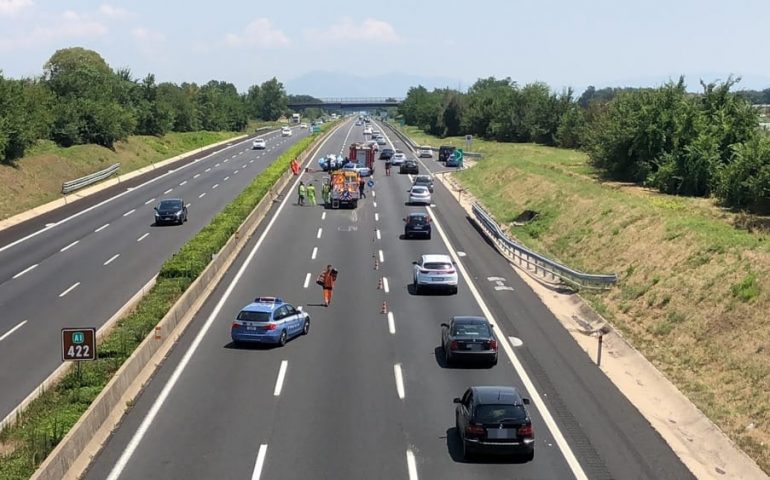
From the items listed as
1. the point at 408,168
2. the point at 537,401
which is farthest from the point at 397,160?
the point at 537,401

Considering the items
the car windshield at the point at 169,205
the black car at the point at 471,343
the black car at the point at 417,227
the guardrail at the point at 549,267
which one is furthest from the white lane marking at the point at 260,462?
the car windshield at the point at 169,205

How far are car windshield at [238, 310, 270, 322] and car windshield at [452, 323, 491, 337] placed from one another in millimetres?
5826

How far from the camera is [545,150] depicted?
352ft

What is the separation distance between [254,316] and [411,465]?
10040mm

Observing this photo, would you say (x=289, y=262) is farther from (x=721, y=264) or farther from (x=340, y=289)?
(x=721, y=264)

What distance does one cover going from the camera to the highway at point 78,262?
24.7 meters

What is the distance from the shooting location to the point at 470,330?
23578 mm

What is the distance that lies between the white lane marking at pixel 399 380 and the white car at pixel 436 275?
9358 millimetres

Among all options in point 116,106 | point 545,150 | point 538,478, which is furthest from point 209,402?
point 545,150

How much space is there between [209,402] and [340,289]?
14023mm

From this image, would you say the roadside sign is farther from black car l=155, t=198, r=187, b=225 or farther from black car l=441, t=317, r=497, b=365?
black car l=155, t=198, r=187, b=225

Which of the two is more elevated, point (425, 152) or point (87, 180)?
point (425, 152)

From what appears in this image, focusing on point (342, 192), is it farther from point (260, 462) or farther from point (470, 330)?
point (260, 462)

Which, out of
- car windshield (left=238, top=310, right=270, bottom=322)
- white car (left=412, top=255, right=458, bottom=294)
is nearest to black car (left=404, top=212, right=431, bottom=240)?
white car (left=412, top=255, right=458, bottom=294)
